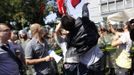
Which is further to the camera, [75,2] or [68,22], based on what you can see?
[75,2]

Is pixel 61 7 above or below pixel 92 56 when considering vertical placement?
above

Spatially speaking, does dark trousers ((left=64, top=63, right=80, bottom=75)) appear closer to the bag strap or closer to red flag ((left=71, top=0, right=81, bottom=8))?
red flag ((left=71, top=0, right=81, bottom=8))

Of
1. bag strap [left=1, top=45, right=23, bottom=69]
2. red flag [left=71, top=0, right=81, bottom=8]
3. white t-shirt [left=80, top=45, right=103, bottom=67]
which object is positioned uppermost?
red flag [left=71, top=0, right=81, bottom=8]

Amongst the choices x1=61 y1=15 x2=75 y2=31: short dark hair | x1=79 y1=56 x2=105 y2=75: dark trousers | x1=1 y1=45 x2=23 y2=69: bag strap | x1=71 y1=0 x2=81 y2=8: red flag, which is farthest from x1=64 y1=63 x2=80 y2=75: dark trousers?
x1=1 y1=45 x2=23 y2=69: bag strap

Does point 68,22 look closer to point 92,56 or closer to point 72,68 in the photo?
point 92,56

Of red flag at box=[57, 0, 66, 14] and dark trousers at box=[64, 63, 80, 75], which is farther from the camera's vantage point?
red flag at box=[57, 0, 66, 14]

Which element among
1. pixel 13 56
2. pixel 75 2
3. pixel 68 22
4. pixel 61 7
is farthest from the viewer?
pixel 61 7

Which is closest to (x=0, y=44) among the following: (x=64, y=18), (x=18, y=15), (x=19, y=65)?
(x=19, y=65)

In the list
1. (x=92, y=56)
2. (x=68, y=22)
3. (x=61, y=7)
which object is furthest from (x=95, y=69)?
(x=61, y=7)

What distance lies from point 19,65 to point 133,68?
4.11 meters

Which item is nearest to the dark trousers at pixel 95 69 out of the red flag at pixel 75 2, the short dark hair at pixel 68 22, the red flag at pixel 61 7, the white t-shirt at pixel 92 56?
the white t-shirt at pixel 92 56

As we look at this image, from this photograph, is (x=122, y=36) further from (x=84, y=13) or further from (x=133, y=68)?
(x=84, y=13)

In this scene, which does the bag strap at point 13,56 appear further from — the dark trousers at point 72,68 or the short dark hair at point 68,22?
the dark trousers at point 72,68

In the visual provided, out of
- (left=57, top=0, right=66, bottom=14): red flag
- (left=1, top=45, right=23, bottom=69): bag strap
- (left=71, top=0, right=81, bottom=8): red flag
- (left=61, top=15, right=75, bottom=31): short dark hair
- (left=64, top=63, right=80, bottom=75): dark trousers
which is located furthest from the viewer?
(left=57, top=0, right=66, bottom=14): red flag
